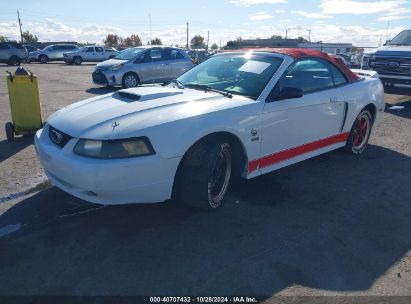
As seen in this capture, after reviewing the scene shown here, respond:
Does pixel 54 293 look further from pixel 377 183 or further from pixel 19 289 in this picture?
pixel 377 183

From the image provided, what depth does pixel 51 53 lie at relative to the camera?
3372cm

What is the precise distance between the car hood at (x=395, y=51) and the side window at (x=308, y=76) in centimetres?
664

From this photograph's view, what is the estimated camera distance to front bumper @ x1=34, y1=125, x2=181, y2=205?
302 centimetres

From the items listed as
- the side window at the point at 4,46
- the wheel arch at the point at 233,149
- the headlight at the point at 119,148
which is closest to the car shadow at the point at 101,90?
the wheel arch at the point at 233,149

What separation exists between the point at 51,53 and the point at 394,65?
3065 cm

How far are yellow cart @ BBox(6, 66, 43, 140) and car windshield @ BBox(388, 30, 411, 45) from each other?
1034 centimetres

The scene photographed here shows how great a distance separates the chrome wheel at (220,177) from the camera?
365 centimetres

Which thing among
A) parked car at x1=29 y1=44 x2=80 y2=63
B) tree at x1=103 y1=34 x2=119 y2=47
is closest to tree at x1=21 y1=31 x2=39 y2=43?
tree at x1=103 y1=34 x2=119 y2=47

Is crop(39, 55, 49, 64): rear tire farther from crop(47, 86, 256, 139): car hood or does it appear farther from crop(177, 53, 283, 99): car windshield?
crop(47, 86, 256, 139): car hood

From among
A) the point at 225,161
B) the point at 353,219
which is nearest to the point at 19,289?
the point at 225,161

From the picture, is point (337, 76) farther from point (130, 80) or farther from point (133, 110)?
point (130, 80)

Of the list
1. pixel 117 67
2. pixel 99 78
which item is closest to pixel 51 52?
pixel 99 78

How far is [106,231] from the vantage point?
335 centimetres

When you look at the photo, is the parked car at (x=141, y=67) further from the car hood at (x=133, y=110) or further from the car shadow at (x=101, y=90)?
the car hood at (x=133, y=110)
